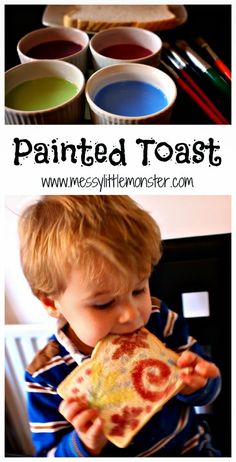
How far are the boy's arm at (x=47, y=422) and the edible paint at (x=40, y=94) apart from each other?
0.89 ft

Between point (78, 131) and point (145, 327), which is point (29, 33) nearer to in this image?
point (78, 131)

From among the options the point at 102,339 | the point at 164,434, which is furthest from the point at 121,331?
the point at 164,434

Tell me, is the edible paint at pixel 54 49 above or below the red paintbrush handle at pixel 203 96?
above

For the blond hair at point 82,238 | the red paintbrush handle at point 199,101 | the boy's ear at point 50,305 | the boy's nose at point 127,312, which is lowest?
the boy's ear at point 50,305

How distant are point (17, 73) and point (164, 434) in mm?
391

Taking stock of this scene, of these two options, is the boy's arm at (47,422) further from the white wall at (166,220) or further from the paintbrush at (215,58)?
the paintbrush at (215,58)

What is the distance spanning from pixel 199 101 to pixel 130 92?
0.07 metres

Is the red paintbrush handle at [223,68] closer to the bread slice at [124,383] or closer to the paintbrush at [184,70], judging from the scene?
the paintbrush at [184,70]

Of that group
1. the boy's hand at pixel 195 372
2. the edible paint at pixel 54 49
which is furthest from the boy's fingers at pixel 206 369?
the edible paint at pixel 54 49

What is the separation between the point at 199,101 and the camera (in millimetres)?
491

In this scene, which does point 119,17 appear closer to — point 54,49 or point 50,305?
point 54,49

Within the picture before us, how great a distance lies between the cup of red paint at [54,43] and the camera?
1.69 ft

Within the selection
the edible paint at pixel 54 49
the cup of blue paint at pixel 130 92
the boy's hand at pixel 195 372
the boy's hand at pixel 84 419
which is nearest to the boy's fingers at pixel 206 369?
the boy's hand at pixel 195 372

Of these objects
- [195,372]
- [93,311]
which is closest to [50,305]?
[93,311]
